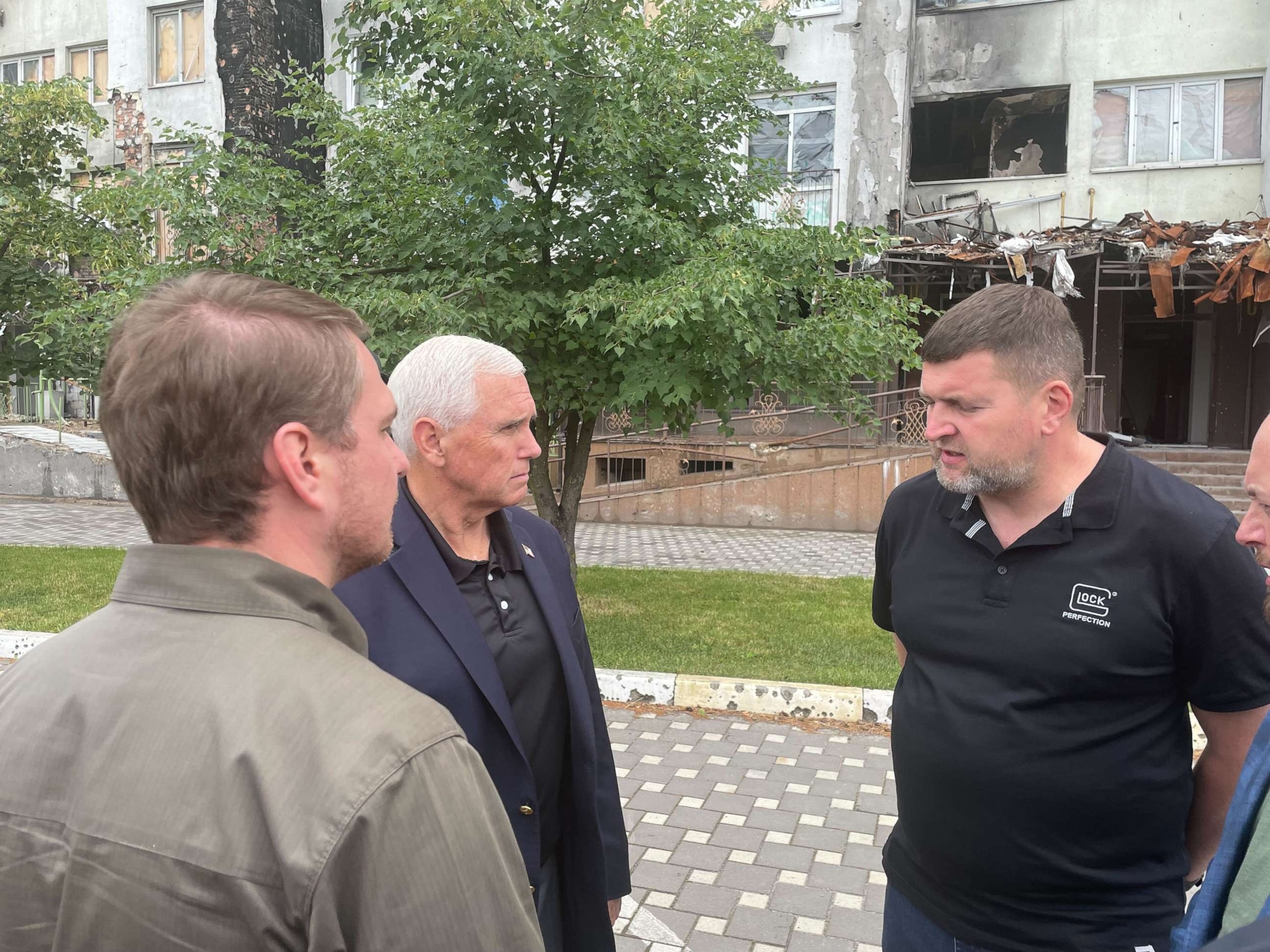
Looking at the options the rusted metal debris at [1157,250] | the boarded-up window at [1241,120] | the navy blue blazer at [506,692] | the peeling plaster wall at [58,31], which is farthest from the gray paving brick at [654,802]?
the peeling plaster wall at [58,31]

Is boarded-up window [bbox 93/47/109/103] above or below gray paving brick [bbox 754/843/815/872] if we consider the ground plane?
above

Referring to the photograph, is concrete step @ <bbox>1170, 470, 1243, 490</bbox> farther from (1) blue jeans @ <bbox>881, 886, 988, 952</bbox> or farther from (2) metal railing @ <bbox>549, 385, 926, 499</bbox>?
(1) blue jeans @ <bbox>881, 886, 988, 952</bbox>

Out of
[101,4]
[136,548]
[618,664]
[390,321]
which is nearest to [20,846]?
[136,548]

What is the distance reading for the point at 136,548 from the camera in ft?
3.67

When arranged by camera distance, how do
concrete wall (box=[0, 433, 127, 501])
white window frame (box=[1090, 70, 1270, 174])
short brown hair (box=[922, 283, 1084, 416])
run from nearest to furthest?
short brown hair (box=[922, 283, 1084, 416]) → white window frame (box=[1090, 70, 1270, 174]) → concrete wall (box=[0, 433, 127, 501])

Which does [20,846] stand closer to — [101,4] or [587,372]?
[587,372]

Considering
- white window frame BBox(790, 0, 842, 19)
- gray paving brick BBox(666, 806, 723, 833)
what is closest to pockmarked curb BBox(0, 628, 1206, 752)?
gray paving brick BBox(666, 806, 723, 833)

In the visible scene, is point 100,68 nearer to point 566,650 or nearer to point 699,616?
point 699,616

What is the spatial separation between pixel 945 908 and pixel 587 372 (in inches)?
215

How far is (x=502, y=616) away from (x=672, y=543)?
11.7 meters

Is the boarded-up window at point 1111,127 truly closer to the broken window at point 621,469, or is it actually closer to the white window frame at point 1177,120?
the white window frame at point 1177,120

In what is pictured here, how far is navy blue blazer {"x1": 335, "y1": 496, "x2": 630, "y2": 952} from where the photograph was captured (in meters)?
2.06

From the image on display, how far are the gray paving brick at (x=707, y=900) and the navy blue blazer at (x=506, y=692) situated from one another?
58.0 inches

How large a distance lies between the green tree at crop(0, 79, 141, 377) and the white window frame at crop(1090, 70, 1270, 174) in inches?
634
